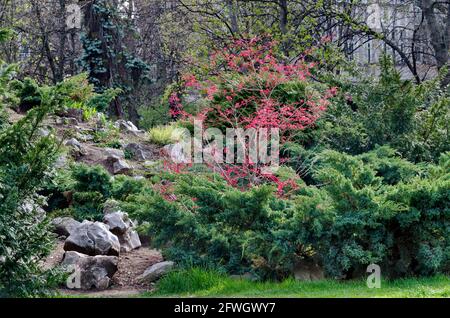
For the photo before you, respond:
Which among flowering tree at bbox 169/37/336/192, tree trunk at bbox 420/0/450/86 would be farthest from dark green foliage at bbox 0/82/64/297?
tree trunk at bbox 420/0/450/86

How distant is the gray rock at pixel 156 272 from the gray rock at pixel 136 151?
4.81 meters

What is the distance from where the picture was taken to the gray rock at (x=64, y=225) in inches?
328

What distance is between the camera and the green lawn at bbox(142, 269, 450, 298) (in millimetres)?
5555

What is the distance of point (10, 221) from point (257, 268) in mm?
2466

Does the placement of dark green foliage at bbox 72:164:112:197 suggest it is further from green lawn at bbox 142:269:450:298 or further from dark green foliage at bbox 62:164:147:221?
green lawn at bbox 142:269:450:298

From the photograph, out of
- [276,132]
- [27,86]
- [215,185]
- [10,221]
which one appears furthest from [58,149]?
[27,86]

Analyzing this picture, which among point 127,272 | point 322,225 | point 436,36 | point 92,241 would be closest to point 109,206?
point 92,241

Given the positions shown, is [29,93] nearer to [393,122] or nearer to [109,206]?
[109,206]

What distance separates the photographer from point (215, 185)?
727cm

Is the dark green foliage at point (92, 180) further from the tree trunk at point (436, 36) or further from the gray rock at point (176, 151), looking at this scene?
the tree trunk at point (436, 36)

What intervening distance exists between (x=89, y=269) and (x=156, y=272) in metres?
0.71

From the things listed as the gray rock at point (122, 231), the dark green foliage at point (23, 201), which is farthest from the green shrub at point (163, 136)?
the dark green foliage at point (23, 201)

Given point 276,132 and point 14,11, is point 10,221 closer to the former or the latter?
point 276,132

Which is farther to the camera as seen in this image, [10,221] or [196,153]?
[196,153]
